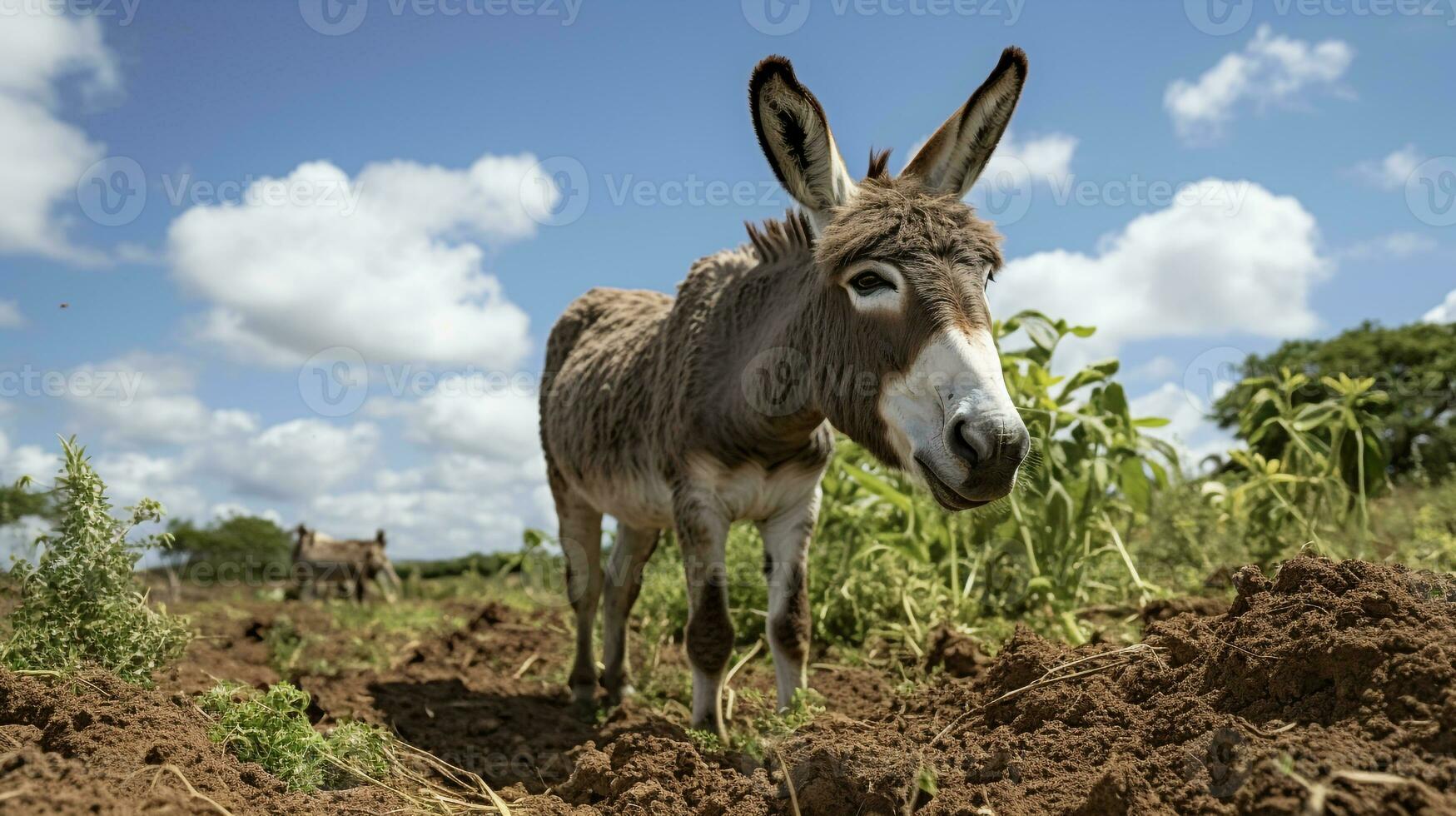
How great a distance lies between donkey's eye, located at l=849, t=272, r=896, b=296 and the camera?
3277 mm

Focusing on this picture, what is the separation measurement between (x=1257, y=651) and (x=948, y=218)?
1740mm

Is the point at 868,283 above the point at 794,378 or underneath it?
above

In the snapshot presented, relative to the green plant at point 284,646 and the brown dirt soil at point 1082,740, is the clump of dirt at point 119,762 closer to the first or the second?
the brown dirt soil at point 1082,740

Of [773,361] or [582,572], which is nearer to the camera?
[773,361]

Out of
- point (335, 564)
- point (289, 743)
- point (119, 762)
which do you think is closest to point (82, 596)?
point (289, 743)

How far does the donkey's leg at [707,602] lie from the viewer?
4.03m

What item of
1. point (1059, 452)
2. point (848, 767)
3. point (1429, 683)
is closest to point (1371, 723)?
point (1429, 683)

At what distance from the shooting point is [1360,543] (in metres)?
5.15

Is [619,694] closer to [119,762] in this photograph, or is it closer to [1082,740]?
[119,762]

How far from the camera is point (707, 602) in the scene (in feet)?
13.2

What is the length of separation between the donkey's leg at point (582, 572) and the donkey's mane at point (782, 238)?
238cm

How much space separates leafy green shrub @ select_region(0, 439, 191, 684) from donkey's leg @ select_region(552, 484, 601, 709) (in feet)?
8.48

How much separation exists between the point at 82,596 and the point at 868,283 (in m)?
3.30

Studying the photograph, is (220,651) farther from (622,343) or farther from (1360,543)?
(1360,543)
